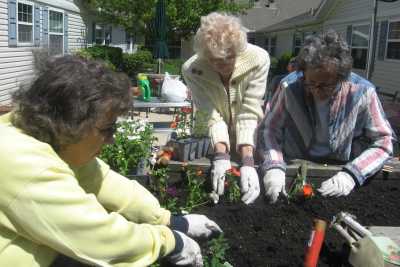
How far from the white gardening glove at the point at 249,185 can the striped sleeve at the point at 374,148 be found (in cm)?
49

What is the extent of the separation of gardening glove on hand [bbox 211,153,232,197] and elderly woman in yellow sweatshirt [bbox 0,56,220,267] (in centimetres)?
100

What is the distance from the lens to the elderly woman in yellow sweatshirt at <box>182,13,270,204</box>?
264cm

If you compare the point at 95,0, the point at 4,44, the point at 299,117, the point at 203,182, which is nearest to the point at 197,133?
the point at 203,182

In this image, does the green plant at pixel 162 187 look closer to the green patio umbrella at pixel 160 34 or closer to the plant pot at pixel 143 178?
the plant pot at pixel 143 178

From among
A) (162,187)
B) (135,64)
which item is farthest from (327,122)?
(135,64)

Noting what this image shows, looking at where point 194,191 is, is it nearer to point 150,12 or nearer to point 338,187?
point 338,187

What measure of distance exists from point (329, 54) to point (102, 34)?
21.3 metres

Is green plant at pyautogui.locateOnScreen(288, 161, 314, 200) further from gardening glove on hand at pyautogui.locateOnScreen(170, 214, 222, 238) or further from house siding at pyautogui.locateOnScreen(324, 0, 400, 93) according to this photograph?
house siding at pyautogui.locateOnScreen(324, 0, 400, 93)

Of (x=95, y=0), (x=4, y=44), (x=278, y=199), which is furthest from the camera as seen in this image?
(x=95, y=0)

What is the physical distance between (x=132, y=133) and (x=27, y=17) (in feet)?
33.4

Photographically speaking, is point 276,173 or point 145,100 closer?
point 276,173

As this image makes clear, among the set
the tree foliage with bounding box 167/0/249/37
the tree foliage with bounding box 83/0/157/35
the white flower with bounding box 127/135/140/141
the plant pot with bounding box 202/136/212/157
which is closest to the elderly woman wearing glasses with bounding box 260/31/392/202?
the plant pot with bounding box 202/136/212/157

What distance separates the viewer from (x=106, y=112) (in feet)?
4.33

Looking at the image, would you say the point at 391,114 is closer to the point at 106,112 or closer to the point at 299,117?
the point at 299,117
